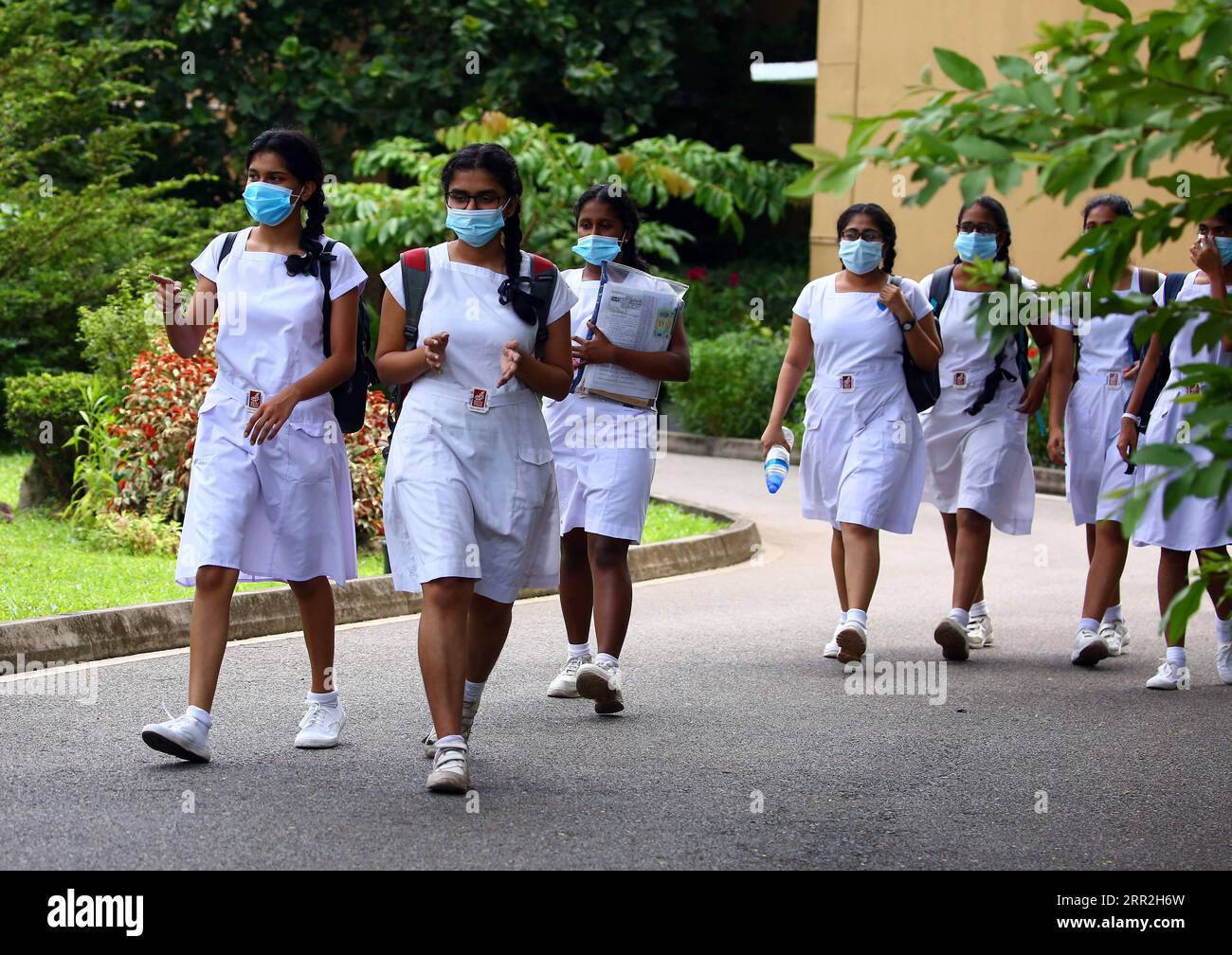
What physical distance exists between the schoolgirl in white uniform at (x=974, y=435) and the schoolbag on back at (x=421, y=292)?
319 centimetres

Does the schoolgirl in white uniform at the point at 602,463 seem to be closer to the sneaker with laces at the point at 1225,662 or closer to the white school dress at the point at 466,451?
the white school dress at the point at 466,451

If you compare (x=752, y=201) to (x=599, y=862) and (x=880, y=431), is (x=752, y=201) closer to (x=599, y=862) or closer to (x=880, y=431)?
(x=880, y=431)

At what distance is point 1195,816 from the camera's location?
19.2 ft

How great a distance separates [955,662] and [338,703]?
3.41 meters

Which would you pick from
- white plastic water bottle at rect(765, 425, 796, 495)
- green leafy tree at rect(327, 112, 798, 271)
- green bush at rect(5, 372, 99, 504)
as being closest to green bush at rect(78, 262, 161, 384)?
green bush at rect(5, 372, 99, 504)

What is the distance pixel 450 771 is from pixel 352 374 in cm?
144

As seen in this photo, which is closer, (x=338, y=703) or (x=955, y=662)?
(x=338, y=703)

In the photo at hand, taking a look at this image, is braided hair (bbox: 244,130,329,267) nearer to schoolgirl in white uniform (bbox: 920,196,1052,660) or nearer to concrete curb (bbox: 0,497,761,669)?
concrete curb (bbox: 0,497,761,669)

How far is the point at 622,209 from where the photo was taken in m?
7.38

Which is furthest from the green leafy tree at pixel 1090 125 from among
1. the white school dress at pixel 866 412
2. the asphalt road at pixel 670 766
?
the white school dress at pixel 866 412

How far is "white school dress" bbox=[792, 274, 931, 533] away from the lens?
8.40 metres

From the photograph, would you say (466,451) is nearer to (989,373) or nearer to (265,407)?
(265,407)

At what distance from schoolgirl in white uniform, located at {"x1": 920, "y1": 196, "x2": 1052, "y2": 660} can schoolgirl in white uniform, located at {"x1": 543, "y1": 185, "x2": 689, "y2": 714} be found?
1969 mm

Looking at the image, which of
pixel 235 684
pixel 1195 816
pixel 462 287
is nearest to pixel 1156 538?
pixel 1195 816
